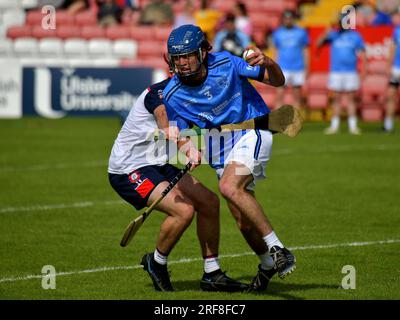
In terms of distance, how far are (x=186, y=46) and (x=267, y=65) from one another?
605mm

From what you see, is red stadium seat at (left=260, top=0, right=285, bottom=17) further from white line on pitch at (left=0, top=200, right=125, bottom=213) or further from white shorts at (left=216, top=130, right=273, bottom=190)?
white shorts at (left=216, top=130, right=273, bottom=190)

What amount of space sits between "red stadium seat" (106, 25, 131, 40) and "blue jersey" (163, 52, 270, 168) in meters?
17.8

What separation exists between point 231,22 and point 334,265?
1253 cm

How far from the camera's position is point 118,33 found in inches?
982

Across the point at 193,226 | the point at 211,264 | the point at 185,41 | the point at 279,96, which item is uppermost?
the point at 185,41

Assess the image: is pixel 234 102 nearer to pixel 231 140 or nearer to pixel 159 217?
pixel 231 140

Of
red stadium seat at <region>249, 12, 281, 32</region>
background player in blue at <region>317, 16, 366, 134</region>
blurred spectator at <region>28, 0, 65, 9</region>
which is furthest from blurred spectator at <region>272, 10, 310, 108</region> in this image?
blurred spectator at <region>28, 0, 65, 9</region>

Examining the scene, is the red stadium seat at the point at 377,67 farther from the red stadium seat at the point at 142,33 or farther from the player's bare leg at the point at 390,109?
the red stadium seat at the point at 142,33

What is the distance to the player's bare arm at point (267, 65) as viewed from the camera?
276 inches

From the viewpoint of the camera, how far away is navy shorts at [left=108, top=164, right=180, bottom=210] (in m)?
7.44

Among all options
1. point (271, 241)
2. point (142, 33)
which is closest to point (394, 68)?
point (142, 33)

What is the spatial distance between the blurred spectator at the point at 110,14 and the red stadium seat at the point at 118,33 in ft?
1.09

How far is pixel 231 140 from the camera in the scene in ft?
24.1

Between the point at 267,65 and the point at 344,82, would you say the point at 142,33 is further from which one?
the point at 267,65
